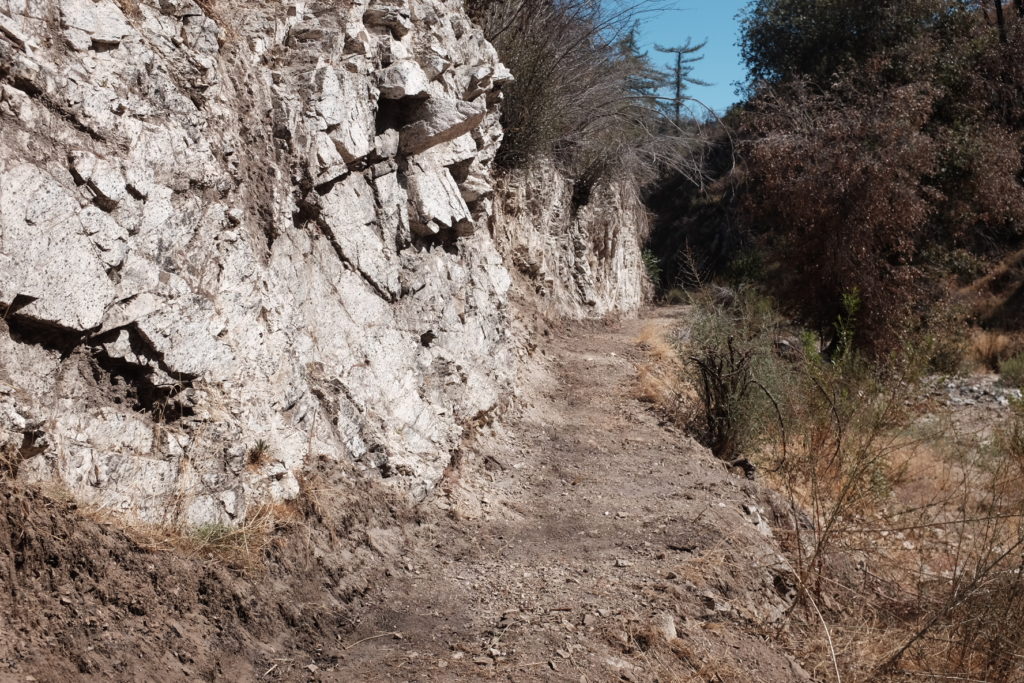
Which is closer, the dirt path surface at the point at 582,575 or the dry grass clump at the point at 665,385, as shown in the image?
the dirt path surface at the point at 582,575

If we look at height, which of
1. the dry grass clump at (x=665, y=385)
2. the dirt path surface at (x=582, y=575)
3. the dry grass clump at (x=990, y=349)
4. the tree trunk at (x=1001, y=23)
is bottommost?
the dirt path surface at (x=582, y=575)

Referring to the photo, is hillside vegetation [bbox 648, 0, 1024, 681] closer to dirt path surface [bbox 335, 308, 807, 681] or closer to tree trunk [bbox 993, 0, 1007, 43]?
tree trunk [bbox 993, 0, 1007, 43]

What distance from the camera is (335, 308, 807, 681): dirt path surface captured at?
3.32m

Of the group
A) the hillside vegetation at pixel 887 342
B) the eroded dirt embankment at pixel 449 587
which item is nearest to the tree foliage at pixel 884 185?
the hillside vegetation at pixel 887 342

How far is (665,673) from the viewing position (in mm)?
3381

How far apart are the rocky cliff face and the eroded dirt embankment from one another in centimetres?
27

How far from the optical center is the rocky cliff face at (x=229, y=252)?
321cm

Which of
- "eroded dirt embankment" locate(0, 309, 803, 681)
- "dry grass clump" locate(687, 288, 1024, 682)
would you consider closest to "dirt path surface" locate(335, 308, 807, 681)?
"eroded dirt embankment" locate(0, 309, 803, 681)

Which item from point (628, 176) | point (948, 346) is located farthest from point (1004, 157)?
point (628, 176)

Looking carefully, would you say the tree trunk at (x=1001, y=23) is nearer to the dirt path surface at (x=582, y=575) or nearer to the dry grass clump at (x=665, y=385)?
the dry grass clump at (x=665, y=385)

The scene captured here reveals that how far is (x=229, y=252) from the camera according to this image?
409cm

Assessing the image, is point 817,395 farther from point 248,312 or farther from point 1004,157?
point 1004,157

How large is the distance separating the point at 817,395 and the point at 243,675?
5336 millimetres

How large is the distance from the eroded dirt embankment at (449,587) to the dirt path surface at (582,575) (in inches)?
0.5
